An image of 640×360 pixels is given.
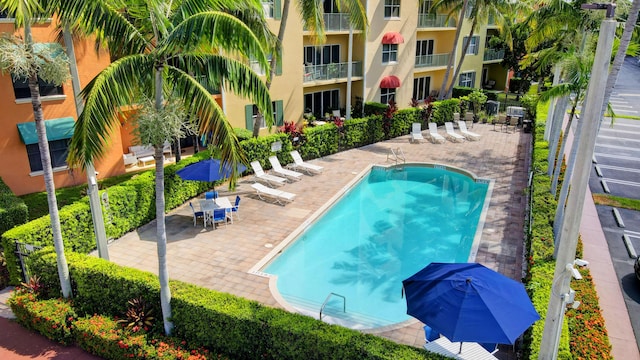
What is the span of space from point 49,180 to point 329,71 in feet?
70.2

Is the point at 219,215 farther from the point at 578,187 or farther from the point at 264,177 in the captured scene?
the point at 578,187

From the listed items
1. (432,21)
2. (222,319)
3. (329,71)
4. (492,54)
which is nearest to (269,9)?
(329,71)

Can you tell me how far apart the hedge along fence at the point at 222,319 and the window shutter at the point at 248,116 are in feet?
48.3

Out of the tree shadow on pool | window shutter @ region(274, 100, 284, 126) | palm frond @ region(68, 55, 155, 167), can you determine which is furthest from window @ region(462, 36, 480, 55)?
palm frond @ region(68, 55, 155, 167)

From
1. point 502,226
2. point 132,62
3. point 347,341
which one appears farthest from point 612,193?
point 132,62

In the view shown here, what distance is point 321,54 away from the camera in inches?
1195

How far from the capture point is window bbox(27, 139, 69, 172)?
17.8m

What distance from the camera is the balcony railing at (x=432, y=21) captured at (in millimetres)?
35719

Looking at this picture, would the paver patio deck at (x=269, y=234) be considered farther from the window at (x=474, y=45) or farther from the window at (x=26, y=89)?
the window at (x=474, y=45)

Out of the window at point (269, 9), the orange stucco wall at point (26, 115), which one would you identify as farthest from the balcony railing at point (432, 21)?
the orange stucco wall at point (26, 115)

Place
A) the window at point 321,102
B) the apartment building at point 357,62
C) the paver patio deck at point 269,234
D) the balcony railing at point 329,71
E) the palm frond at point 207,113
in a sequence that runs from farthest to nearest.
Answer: the window at point 321,102 < the balcony railing at point 329,71 < the apartment building at point 357,62 < the paver patio deck at point 269,234 < the palm frond at point 207,113

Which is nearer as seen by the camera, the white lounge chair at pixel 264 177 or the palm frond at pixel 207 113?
the palm frond at pixel 207 113

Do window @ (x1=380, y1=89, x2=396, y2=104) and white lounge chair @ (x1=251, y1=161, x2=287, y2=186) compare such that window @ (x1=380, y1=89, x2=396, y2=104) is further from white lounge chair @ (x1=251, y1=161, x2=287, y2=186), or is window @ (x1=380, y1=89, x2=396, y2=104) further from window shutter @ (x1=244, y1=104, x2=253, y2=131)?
white lounge chair @ (x1=251, y1=161, x2=287, y2=186)

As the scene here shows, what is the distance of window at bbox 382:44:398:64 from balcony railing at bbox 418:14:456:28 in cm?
436
